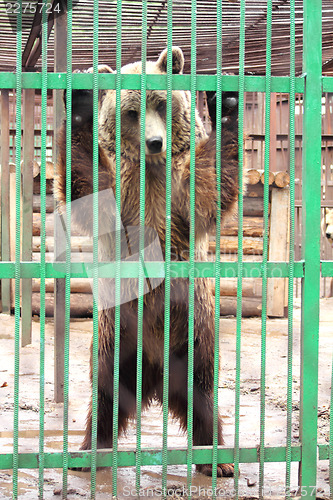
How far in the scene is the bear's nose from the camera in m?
2.99

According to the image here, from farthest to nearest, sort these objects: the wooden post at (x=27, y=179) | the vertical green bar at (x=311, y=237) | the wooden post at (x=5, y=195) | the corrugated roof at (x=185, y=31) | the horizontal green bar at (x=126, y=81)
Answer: the wooden post at (x=5, y=195)
the wooden post at (x=27, y=179)
the corrugated roof at (x=185, y=31)
the vertical green bar at (x=311, y=237)
the horizontal green bar at (x=126, y=81)

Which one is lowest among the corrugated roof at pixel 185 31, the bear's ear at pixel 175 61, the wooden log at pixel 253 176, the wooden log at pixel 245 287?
the wooden log at pixel 245 287

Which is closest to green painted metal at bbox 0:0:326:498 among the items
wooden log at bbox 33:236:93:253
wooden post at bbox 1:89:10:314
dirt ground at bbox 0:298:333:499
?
dirt ground at bbox 0:298:333:499

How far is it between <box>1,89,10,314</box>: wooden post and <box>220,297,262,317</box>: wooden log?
287 centimetres

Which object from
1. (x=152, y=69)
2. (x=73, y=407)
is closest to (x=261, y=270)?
(x=152, y=69)

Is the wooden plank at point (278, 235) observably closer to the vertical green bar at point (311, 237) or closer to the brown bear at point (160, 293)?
the brown bear at point (160, 293)

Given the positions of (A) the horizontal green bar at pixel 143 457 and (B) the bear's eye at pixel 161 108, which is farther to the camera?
(B) the bear's eye at pixel 161 108

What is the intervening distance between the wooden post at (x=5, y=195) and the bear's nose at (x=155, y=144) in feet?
11.6

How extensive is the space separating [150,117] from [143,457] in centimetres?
189

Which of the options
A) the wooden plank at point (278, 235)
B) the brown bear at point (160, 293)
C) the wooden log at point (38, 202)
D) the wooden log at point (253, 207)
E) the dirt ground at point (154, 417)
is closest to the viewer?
the dirt ground at point (154, 417)

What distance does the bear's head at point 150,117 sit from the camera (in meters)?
3.32

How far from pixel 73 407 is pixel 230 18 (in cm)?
298

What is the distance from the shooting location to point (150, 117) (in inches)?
130

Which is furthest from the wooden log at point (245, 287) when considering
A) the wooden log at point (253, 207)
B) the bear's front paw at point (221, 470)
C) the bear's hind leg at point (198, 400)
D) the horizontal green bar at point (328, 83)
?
the horizontal green bar at point (328, 83)
